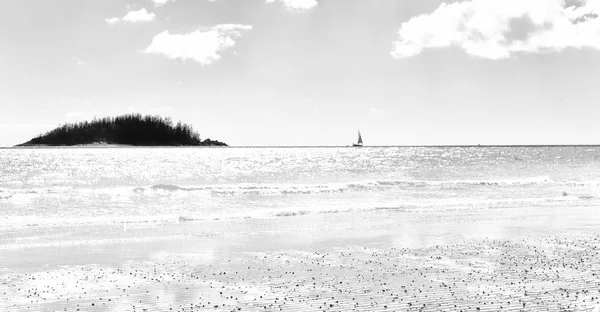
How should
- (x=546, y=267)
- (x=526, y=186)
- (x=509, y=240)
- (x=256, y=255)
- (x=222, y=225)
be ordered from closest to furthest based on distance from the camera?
(x=546, y=267), (x=256, y=255), (x=509, y=240), (x=222, y=225), (x=526, y=186)

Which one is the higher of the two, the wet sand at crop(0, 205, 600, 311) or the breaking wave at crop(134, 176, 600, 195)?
the wet sand at crop(0, 205, 600, 311)

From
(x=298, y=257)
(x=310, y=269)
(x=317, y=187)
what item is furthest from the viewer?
(x=317, y=187)

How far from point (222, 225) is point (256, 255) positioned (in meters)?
8.13

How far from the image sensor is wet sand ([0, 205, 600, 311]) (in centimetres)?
1055

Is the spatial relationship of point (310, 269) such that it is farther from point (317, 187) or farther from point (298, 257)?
point (317, 187)

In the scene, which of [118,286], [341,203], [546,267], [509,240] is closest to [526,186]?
[341,203]

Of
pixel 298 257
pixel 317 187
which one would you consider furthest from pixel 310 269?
pixel 317 187

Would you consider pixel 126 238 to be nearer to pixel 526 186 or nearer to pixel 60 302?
pixel 60 302

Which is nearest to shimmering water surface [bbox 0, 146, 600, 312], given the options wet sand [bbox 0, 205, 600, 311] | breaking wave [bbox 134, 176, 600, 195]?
wet sand [bbox 0, 205, 600, 311]

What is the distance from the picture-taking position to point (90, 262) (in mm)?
14859

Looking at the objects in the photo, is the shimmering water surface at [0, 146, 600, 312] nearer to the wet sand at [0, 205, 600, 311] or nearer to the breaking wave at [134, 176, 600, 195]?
the wet sand at [0, 205, 600, 311]

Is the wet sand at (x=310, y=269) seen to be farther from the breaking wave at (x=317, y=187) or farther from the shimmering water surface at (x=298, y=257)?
the breaking wave at (x=317, y=187)

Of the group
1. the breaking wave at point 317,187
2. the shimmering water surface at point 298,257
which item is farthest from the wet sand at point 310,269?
the breaking wave at point 317,187

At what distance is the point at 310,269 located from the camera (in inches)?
537
